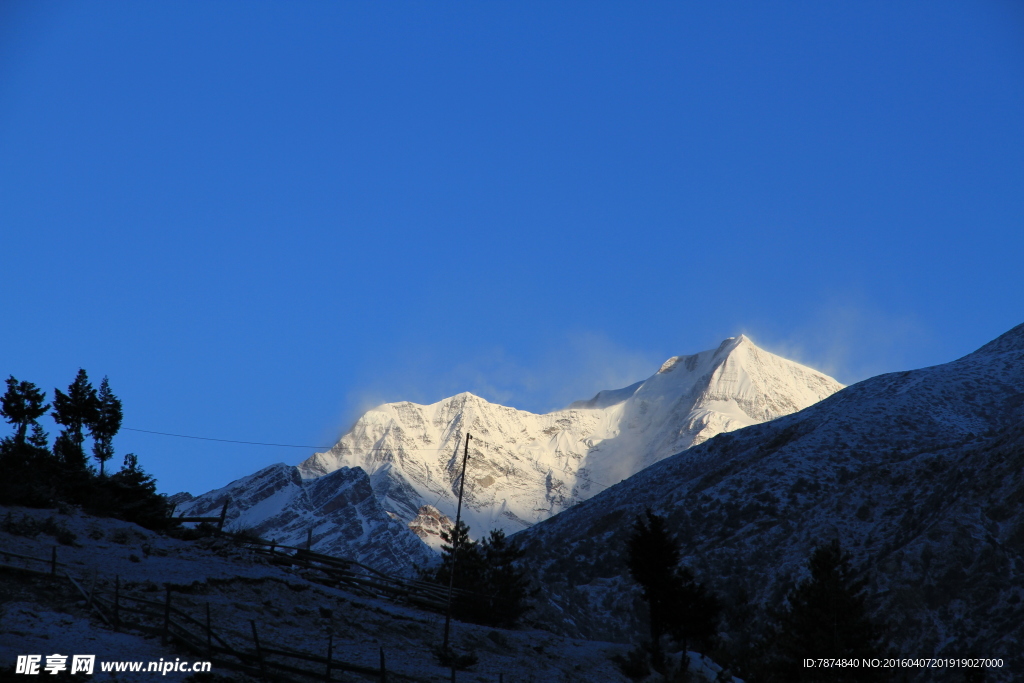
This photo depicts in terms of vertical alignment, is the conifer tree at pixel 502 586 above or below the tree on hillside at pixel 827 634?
above

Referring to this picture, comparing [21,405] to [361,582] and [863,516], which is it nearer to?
[361,582]

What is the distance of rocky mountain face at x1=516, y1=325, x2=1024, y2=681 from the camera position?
69500 millimetres

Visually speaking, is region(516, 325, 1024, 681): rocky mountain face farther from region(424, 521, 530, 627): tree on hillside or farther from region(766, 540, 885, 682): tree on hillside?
region(766, 540, 885, 682): tree on hillside

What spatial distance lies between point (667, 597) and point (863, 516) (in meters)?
48.8

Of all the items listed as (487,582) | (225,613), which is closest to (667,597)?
(487,582)

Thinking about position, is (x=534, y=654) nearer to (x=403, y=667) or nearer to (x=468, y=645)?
(x=468, y=645)

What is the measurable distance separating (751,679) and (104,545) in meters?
34.8

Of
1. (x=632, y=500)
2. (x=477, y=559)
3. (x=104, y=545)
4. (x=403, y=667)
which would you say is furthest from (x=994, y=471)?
(x=104, y=545)

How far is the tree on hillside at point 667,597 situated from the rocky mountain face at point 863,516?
1019 inches

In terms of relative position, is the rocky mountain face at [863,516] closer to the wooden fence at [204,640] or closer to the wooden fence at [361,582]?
the wooden fence at [361,582]

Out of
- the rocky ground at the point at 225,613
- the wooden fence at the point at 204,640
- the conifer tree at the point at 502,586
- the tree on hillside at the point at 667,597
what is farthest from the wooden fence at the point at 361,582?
the wooden fence at the point at 204,640

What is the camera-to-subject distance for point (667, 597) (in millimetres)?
44719

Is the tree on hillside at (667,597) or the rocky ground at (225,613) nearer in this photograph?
the rocky ground at (225,613)

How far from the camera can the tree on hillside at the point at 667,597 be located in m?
44.1
